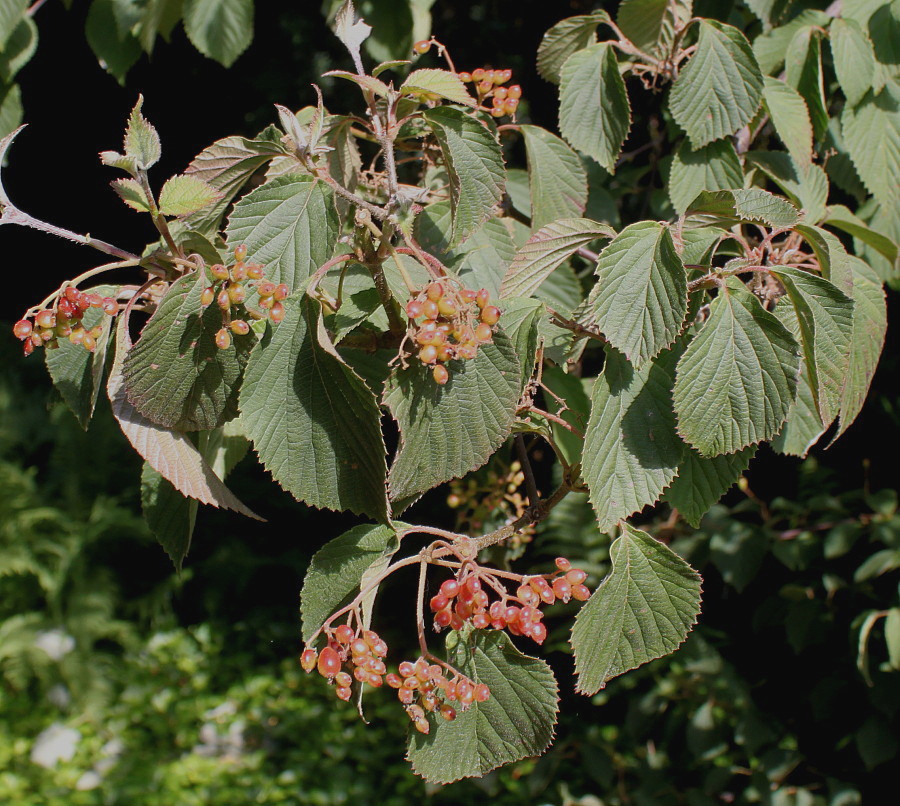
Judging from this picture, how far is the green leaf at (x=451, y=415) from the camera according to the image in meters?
0.67

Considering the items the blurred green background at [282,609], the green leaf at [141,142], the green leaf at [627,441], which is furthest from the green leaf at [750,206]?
the blurred green background at [282,609]

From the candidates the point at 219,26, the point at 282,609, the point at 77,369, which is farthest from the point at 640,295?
the point at 282,609

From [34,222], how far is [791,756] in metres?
2.20

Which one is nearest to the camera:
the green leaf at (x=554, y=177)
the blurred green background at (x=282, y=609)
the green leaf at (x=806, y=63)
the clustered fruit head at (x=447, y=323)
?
→ the clustered fruit head at (x=447, y=323)

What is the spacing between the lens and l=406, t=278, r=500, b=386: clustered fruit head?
0.60m

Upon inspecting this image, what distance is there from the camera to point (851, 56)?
1172mm

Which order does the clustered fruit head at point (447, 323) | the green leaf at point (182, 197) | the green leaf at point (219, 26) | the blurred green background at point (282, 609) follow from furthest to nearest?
the blurred green background at point (282, 609) → the green leaf at point (219, 26) → the green leaf at point (182, 197) → the clustered fruit head at point (447, 323)

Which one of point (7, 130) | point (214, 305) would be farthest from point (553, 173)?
point (7, 130)

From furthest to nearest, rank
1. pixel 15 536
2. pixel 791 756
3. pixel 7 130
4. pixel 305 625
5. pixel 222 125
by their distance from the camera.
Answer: pixel 15 536 → pixel 222 125 → pixel 791 756 → pixel 7 130 → pixel 305 625

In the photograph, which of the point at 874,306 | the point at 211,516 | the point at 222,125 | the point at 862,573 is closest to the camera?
the point at 874,306

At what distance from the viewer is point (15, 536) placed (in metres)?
3.57

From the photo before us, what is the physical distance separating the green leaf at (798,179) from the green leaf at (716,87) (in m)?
0.10

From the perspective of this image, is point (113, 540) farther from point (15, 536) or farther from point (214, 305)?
point (214, 305)

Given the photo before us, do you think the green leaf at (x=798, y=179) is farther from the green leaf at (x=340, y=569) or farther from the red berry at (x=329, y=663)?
the red berry at (x=329, y=663)
